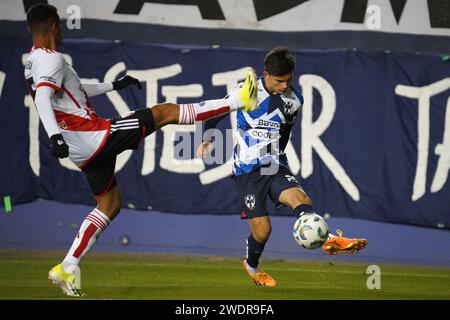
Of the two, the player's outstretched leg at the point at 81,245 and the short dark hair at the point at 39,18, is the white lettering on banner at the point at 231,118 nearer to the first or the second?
the player's outstretched leg at the point at 81,245

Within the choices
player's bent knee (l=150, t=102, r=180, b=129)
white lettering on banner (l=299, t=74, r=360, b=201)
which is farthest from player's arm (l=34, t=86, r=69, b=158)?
white lettering on banner (l=299, t=74, r=360, b=201)

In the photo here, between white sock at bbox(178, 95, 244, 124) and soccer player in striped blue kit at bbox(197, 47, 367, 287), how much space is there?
0.83 meters

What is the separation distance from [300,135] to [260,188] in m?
3.70

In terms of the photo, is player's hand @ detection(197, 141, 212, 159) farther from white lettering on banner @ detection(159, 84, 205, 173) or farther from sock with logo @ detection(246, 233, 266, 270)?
white lettering on banner @ detection(159, 84, 205, 173)

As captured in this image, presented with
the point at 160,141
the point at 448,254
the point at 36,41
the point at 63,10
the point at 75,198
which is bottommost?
the point at 448,254

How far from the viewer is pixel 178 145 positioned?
36.4 feet

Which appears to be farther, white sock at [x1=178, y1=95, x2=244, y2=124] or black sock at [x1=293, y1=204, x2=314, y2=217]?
black sock at [x1=293, y1=204, x2=314, y2=217]

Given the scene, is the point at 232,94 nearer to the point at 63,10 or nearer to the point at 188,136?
the point at 188,136

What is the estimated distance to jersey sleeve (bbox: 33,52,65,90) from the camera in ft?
20.7

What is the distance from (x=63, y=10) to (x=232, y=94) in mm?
5116

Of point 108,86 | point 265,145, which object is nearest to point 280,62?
point 265,145

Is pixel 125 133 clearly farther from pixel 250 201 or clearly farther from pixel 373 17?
pixel 373 17

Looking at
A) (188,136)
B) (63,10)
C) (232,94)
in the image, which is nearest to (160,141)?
(188,136)

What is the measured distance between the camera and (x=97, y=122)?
21.6 feet
